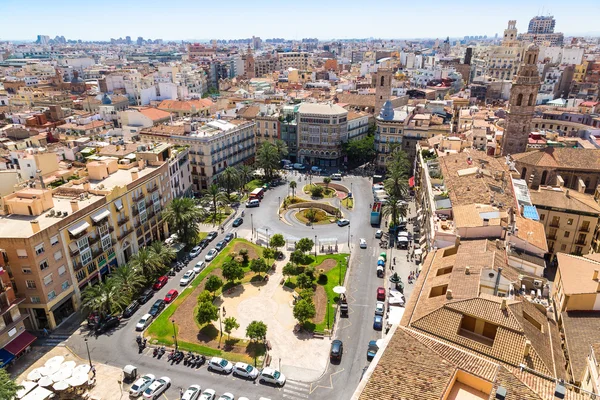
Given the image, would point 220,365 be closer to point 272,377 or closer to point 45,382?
point 272,377

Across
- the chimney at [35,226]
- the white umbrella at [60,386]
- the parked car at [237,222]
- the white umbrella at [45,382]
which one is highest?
the chimney at [35,226]

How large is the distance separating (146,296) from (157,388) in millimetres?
20299

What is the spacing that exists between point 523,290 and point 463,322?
41.3 ft

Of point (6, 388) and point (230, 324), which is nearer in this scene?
point (6, 388)

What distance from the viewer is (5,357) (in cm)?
5000

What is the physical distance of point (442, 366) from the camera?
1241 inches

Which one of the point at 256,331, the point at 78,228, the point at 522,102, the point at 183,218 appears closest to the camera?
the point at 256,331

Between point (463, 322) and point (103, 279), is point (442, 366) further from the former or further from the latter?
point (103, 279)

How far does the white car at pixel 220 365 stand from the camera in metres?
50.1

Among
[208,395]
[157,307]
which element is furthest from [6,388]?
[157,307]

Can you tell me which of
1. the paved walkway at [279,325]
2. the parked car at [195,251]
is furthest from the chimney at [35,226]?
the paved walkway at [279,325]

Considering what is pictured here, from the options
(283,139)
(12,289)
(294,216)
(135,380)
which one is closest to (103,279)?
(12,289)

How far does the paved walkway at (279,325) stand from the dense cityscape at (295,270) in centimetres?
27

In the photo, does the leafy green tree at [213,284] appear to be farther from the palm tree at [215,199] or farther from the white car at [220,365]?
the palm tree at [215,199]
